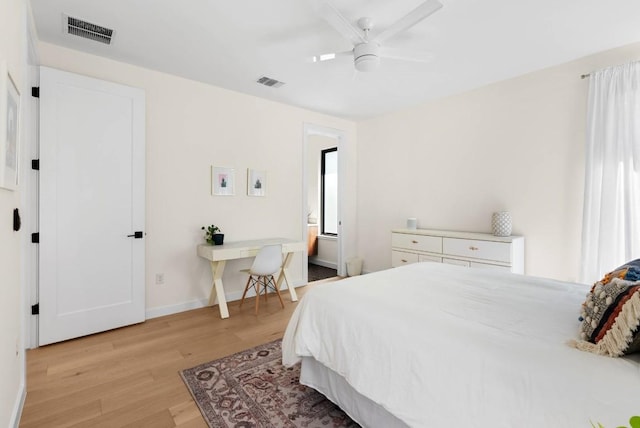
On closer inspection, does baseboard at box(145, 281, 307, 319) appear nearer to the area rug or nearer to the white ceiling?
the area rug

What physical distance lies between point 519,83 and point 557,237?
1697 millimetres

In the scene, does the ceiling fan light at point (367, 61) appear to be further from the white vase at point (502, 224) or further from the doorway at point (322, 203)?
the doorway at point (322, 203)

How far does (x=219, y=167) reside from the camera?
12.0 feet

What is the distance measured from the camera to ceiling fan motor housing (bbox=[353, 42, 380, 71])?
2336 millimetres

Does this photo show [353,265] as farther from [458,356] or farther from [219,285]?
[458,356]

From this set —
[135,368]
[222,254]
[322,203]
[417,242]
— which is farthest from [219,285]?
[322,203]

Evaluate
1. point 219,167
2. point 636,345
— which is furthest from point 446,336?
point 219,167

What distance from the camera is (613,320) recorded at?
110cm

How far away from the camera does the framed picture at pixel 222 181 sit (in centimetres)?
362

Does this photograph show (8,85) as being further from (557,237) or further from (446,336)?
(557,237)

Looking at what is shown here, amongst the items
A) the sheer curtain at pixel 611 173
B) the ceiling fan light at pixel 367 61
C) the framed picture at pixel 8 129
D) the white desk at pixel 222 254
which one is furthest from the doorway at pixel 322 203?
the framed picture at pixel 8 129

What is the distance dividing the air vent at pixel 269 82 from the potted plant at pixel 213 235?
1767mm

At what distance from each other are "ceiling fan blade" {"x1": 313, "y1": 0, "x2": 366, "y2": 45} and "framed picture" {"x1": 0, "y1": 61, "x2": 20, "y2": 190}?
64.0 inches

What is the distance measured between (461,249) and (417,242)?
568mm
